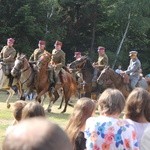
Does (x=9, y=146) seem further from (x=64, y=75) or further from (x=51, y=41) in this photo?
(x=51, y=41)

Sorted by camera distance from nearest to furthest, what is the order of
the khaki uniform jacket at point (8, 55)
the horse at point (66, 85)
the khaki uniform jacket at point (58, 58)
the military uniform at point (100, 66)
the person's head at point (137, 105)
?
the person's head at point (137, 105)
the horse at point (66, 85)
the khaki uniform jacket at point (58, 58)
the khaki uniform jacket at point (8, 55)
the military uniform at point (100, 66)

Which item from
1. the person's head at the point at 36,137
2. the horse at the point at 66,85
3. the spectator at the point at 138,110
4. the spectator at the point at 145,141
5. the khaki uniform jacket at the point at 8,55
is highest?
the person's head at the point at 36,137

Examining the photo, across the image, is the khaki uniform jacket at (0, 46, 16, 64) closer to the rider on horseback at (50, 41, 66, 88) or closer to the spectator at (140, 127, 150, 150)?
the rider on horseback at (50, 41, 66, 88)

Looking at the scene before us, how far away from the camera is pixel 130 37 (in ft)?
143

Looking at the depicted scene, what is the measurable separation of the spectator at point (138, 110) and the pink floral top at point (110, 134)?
211 mm

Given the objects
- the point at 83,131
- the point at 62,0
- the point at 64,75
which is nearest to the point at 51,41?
the point at 62,0

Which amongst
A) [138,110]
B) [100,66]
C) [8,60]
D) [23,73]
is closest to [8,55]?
[8,60]

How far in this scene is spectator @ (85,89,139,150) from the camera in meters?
4.08

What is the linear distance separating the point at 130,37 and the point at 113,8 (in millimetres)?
3395

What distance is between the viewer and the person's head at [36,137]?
159 cm

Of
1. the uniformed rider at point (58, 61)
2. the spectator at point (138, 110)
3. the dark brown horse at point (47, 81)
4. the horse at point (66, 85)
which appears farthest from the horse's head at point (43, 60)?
the spectator at point (138, 110)

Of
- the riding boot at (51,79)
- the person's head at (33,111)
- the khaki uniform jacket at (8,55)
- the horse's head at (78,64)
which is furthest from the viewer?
→ the khaki uniform jacket at (8,55)

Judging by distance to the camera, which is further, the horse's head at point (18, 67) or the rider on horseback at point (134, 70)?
the rider on horseback at point (134, 70)

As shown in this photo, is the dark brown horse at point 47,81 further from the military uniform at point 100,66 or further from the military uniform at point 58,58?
the military uniform at point 100,66
